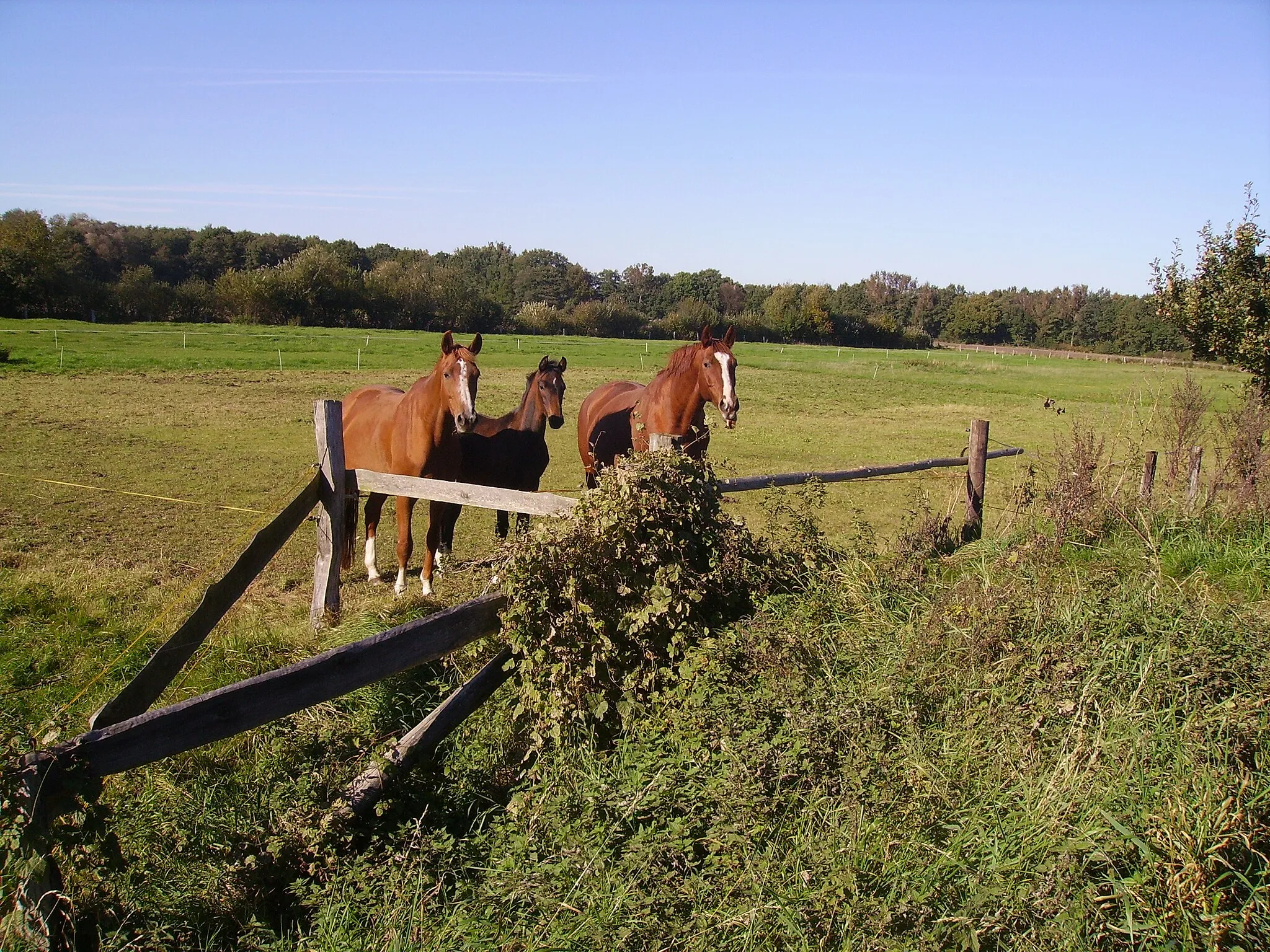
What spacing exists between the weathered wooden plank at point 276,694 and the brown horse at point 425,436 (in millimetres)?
2770

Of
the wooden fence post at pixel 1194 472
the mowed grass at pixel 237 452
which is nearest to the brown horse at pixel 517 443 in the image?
the mowed grass at pixel 237 452

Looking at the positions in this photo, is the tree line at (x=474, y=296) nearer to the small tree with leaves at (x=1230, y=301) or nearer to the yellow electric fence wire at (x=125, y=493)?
the small tree with leaves at (x=1230, y=301)

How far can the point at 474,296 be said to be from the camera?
70875mm

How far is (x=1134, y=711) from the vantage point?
10.5ft

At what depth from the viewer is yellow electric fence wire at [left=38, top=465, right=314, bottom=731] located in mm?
3252

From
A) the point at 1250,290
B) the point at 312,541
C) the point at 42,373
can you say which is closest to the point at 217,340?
the point at 42,373

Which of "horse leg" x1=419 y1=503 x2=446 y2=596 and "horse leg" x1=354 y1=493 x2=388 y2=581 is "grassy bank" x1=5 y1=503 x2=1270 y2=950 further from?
"horse leg" x1=354 y1=493 x2=388 y2=581

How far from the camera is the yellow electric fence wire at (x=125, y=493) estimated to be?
10883 millimetres

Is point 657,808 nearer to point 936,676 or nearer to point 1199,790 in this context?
point 936,676

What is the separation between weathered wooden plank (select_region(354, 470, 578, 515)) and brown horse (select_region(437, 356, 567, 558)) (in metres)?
2.36

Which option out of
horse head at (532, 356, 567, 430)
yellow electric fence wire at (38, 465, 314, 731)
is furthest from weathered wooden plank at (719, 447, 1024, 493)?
yellow electric fence wire at (38, 465, 314, 731)

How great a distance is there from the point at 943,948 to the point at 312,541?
27.7 feet

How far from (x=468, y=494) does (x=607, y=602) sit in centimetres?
171

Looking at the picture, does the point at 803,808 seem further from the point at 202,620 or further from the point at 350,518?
the point at 350,518
